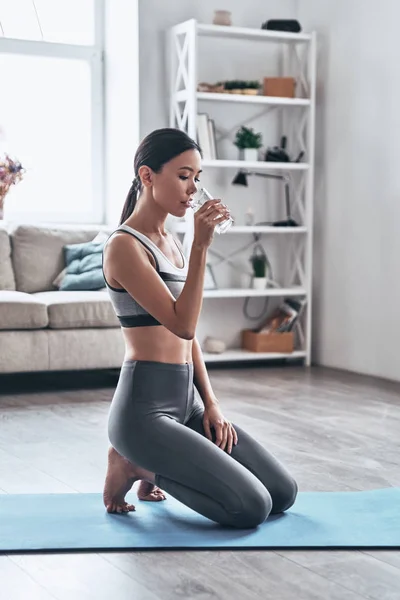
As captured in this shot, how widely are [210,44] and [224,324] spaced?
1735 millimetres

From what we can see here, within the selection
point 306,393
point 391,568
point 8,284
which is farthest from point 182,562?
point 8,284

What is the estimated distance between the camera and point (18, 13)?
20.1 feet

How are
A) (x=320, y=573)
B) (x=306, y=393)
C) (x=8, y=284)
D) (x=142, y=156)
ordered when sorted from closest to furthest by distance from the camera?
(x=320, y=573), (x=142, y=156), (x=306, y=393), (x=8, y=284)

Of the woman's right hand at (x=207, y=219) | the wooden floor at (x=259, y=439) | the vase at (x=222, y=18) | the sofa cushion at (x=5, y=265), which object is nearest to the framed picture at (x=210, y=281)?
the wooden floor at (x=259, y=439)

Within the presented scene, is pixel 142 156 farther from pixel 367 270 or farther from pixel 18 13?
pixel 18 13

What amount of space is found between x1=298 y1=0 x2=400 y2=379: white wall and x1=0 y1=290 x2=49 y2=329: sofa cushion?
1919mm

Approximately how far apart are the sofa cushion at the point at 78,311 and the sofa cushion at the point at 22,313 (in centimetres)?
5

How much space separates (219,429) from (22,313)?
2.53 metres

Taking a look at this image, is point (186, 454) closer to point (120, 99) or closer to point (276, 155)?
point (276, 155)

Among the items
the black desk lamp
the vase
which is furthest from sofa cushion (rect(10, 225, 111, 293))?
the vase

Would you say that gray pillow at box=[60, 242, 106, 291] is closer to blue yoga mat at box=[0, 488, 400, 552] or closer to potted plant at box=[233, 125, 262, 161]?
potted plant at box=[233, 125, 262, 161]

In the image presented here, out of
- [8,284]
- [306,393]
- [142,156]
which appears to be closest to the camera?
[142,156]

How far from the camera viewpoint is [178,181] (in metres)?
2.63

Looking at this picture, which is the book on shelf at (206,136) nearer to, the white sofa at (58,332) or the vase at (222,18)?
the vase at (222,18)
